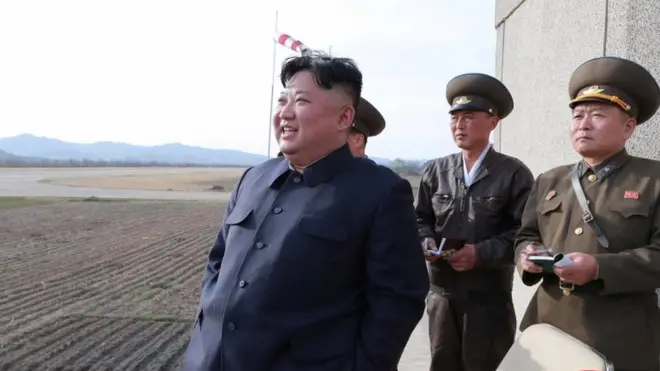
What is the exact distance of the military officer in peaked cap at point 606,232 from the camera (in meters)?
2.14

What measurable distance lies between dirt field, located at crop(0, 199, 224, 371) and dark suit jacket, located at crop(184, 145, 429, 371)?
2.94 m

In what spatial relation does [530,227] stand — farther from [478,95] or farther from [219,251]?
[219,251]

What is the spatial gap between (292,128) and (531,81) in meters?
3.51

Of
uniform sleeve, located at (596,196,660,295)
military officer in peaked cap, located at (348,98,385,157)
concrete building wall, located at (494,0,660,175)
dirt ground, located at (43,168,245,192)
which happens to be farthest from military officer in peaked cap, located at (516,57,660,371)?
dirt ground, located at (43,168,245,192)

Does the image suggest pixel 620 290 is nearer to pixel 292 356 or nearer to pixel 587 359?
pixel 587 359

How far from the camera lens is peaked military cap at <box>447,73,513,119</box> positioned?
3207 mm

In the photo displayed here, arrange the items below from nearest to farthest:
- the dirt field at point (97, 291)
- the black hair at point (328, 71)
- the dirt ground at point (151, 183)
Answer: the black hair at point (328, 71), the dirt field at point (97, 291), the dirt ground at point (151, 183)

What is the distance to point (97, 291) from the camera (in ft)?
23.1

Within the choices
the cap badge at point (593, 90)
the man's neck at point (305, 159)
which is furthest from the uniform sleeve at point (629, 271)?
the man's neck at point (305, 159)

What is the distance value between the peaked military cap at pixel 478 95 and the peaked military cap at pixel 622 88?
82cm

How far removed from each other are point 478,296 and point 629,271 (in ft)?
3.41

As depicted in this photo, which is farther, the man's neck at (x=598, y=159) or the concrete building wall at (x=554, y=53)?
the concrete building wall at (x=554, y=53)

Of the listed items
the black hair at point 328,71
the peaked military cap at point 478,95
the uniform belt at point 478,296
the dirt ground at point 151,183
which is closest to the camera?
the black hair at point 328,71

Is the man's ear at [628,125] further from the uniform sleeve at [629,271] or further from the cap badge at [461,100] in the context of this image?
the cap badge at [461,100]
